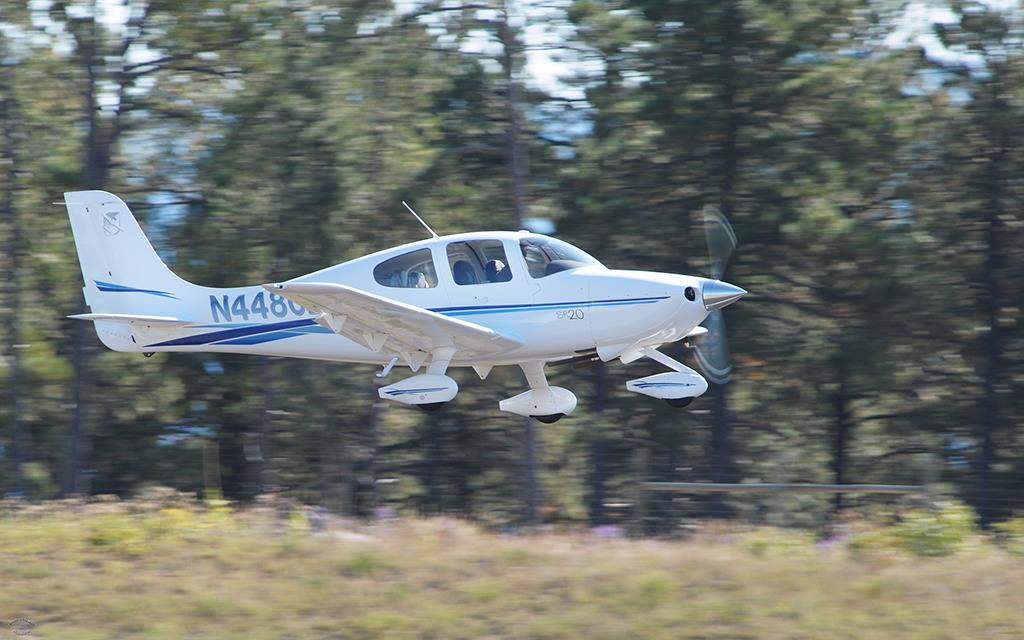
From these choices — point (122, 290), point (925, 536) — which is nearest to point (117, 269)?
point (122, 290)

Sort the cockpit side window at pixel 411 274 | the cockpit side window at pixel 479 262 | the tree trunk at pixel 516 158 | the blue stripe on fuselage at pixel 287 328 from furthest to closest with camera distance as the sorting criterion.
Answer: the tree trunk at pixel 516 158
the cockpit side window at pixel 411 274
the cockpit side window at pixel 479 262
the blue stripe on fuselage at pixel 287 328

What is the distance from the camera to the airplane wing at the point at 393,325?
39.4ft

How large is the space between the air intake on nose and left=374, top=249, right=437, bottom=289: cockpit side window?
2.90 meters

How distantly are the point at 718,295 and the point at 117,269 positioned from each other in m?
7.40

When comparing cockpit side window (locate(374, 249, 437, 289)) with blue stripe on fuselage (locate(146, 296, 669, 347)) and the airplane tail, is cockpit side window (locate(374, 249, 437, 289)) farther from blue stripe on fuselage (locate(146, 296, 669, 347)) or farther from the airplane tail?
the airplane tail

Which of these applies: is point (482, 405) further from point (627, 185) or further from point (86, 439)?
point (86, 439)

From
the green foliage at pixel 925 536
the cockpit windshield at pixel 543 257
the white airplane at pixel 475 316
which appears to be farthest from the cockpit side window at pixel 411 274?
the green foliage at pixel 925 536

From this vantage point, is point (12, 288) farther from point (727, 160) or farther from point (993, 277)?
point (993, 277)

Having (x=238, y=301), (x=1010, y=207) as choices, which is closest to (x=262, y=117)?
(x=238, y=301)

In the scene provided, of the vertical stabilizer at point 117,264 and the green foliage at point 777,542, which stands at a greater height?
the vertical stabilizer at point 117,264

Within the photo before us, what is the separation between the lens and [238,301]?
14.2 metres

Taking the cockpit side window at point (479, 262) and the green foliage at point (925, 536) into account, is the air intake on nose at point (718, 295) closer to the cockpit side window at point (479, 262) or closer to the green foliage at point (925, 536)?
the cockpit side window at point (479, 262)

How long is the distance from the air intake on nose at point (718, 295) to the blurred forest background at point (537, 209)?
754 centimetres

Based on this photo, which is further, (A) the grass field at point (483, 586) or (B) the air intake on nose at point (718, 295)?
(B) the air intake on nose at point (718, 295)
